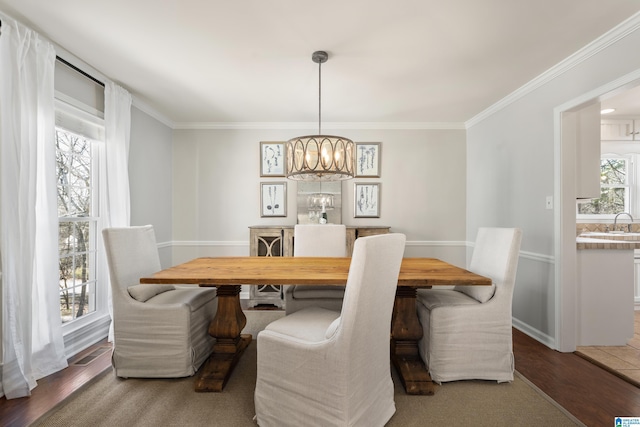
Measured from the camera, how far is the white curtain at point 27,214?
6.30 feet

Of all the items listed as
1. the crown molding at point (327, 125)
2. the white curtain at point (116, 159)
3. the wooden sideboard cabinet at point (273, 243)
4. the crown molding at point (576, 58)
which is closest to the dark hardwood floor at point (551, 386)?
the white curtain at point (116, 159)

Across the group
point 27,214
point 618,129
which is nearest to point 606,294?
point 618,129

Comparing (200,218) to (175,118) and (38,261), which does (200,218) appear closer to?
(175,118)

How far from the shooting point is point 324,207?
4.21 meters

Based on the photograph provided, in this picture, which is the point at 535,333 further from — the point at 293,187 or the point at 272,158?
the point at 272,158

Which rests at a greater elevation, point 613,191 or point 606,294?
point 613,191

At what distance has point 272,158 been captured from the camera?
4277 millimetres

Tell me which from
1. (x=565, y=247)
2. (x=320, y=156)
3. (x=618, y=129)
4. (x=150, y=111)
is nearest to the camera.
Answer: (x=320, y=156)

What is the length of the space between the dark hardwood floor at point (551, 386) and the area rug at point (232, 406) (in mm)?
103

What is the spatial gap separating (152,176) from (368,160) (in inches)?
108

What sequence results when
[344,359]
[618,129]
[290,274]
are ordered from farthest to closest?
[618,129]
[290,274]
[344,359]

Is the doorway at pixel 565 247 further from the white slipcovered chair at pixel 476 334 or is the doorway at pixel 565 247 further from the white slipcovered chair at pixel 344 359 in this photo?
the white slipcovered chair at pixel 344 359

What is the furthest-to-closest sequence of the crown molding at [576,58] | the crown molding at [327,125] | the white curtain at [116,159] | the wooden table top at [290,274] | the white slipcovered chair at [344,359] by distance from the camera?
the crown molding at [327,125] < the white curtain at [116,159] < the crown molding at [576,58] < the wooden table top at [290,274] < the white slipcovered chair at [344,359]

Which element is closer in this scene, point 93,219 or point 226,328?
point 226,328
